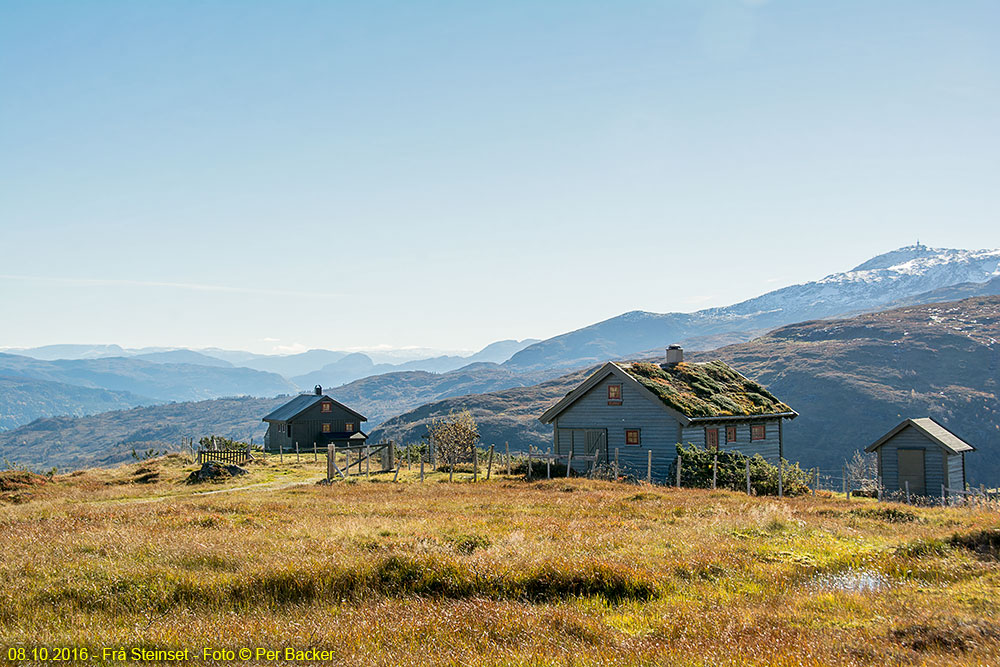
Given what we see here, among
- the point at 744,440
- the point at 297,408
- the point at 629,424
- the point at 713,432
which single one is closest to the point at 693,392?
the point at 713,432

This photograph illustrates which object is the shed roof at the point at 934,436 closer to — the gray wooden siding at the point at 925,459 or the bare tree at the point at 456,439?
the gray wooden siding at the point at 925,459

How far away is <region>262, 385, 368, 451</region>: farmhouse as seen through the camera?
257 feet

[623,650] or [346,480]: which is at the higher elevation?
[623,650]

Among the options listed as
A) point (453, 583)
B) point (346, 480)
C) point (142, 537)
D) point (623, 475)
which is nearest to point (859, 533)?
point (453, 583)

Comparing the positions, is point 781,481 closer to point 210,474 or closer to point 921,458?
point 921,458

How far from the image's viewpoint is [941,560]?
1336cm

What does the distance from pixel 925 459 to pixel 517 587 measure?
38.9m

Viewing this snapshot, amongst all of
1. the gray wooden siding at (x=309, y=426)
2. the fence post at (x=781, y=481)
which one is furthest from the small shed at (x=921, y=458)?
the gray wooden siding at (x=309, y=426)

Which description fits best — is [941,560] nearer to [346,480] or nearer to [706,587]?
[706,587]

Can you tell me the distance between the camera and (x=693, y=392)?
1768 inches

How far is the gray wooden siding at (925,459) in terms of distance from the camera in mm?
41594

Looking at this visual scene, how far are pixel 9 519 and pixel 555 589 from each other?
19.5 m

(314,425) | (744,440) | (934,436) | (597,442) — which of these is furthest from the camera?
(314,425)

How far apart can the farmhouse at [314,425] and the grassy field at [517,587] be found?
188 ft
